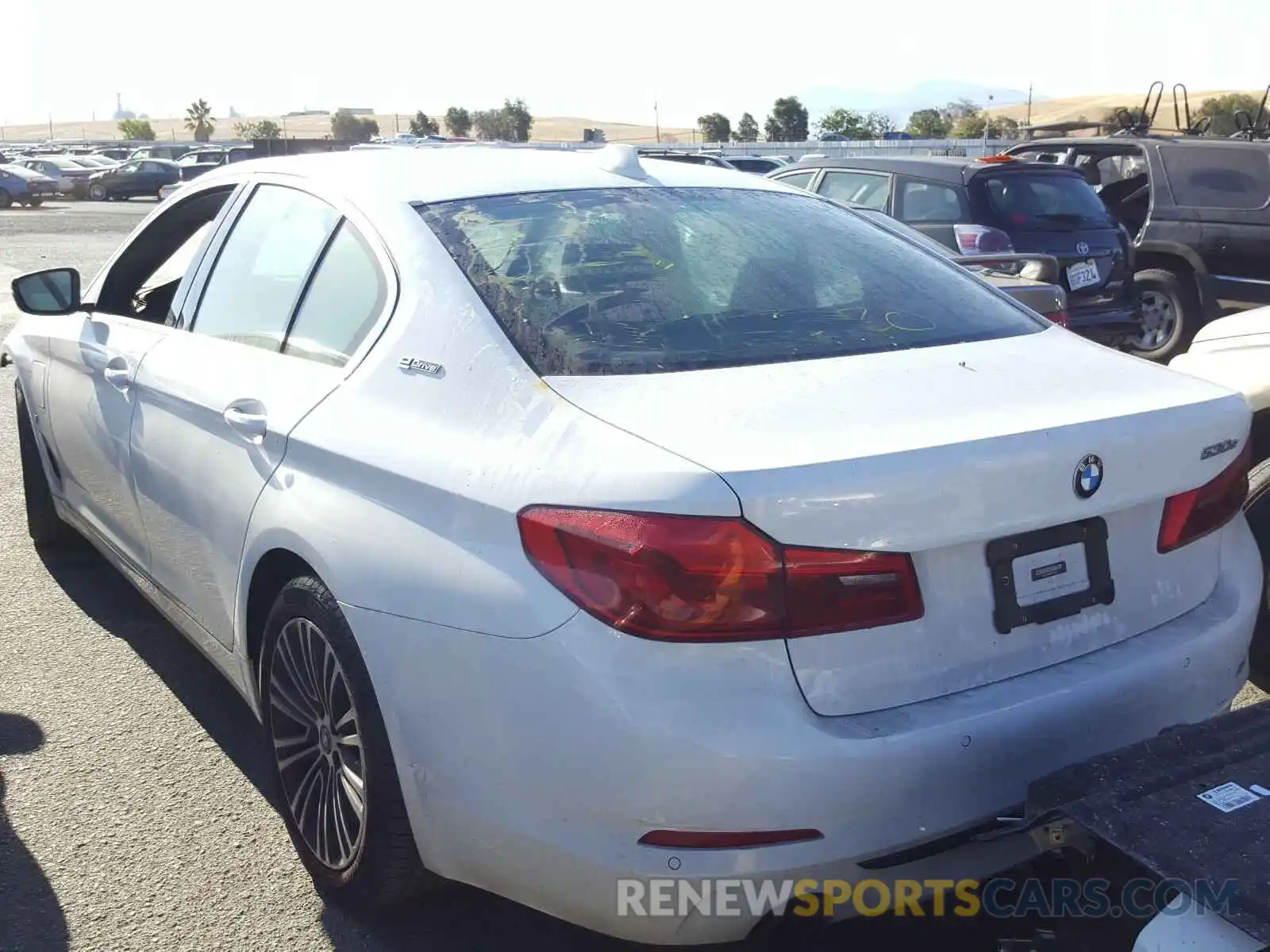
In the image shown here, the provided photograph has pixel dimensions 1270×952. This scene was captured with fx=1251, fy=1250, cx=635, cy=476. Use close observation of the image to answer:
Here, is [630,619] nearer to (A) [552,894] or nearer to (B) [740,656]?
(B) [740,656]

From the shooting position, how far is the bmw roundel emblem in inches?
90.2

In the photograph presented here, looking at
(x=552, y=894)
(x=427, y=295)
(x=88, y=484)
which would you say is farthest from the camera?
(x=88, y=484)

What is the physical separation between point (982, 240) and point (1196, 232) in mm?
2293

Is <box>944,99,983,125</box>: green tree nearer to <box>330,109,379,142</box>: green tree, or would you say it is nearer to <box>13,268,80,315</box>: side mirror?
<box>330,109,379,142</box>: green tree

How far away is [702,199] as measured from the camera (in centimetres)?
330

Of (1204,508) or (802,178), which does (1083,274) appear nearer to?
(802,178)

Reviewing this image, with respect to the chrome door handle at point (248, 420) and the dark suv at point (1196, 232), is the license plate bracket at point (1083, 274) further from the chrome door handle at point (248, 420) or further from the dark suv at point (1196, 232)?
the chrome door handle at point (248, 420)

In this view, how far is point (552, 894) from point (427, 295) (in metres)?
1.27

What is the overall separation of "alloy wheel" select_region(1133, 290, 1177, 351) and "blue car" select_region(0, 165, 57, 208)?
37078mm

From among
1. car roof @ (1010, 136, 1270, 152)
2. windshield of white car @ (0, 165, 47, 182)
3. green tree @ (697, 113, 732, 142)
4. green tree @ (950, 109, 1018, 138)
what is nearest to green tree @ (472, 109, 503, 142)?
green tree @ (697, 113, 732, 142)

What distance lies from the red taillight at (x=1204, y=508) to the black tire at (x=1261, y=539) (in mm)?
1267

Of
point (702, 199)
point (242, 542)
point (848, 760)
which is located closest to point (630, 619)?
point (848, 760)

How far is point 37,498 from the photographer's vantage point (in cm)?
530

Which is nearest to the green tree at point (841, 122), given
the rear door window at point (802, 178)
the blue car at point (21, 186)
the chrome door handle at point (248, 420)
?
the blue car at point (21, 186)
